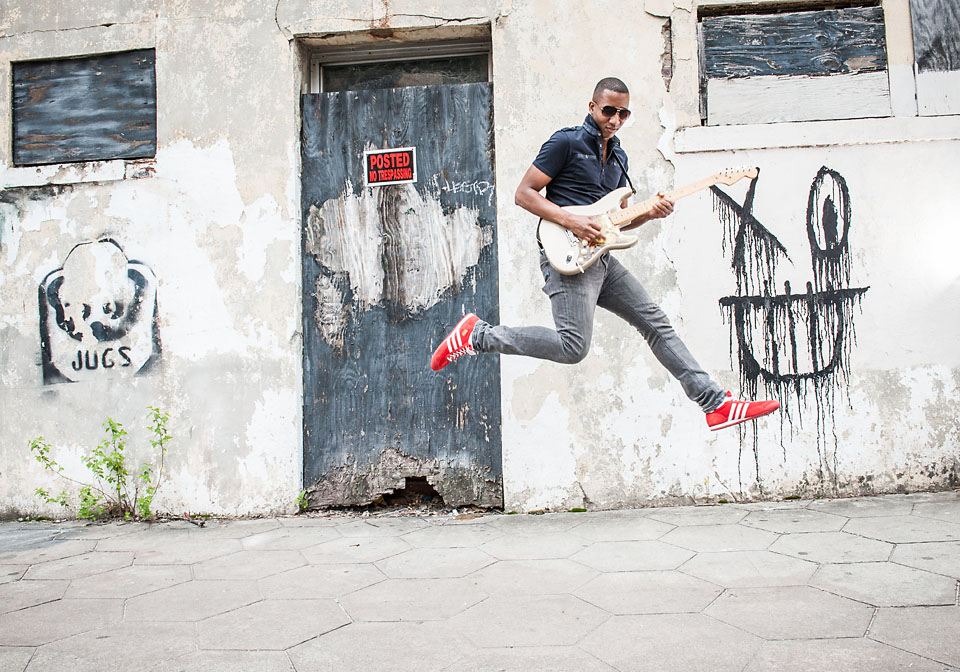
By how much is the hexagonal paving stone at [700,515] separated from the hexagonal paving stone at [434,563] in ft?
3.99

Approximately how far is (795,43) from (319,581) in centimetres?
432

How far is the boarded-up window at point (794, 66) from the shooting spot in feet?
15.8

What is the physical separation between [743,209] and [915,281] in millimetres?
1148

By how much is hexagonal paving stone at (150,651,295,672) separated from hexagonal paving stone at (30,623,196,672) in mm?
59

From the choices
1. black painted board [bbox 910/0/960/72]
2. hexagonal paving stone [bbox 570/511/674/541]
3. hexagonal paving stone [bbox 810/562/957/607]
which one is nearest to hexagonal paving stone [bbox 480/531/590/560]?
hexagonal paving stone [bbox 570/511/674/541]

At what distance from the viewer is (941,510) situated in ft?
13.6

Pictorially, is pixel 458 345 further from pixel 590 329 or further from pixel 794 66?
pixel 794 66

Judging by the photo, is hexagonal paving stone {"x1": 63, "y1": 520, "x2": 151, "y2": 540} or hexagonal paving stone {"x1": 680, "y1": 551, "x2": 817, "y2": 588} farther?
hexagonal paving stone {"x1": 63, "y1": 520, "x2": 151, "y2": 540}

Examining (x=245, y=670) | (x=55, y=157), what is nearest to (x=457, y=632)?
(x=245, y=670)

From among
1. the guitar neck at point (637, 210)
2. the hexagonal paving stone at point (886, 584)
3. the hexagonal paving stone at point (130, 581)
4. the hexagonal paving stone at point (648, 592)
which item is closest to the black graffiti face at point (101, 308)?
the hexagonal paving stone at point (130, 581)

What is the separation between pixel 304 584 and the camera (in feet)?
11.0

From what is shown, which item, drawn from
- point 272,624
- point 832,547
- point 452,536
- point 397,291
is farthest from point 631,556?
point 397,291

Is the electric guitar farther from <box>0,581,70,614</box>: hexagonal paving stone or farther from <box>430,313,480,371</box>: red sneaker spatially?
<box>0,581,70,614</box>: hexagonal paving stone

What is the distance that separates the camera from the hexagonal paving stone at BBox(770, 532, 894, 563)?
11.0 ft
